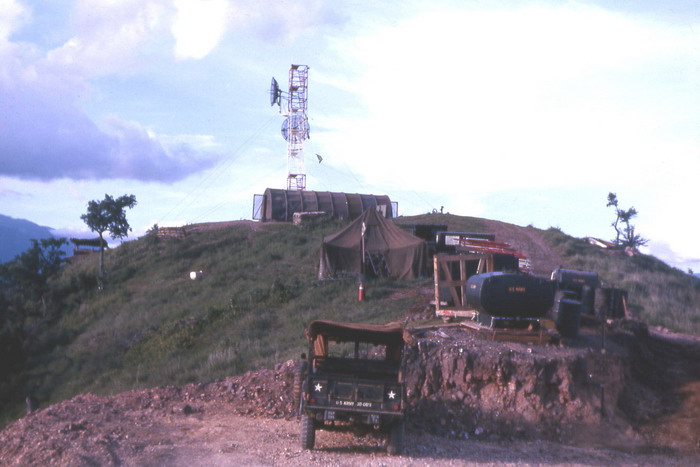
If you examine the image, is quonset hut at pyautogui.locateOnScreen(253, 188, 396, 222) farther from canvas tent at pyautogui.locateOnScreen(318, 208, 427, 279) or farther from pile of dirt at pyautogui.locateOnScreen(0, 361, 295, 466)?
pile of dirt at pyautogui.locateOnScreen(0, 361, 295, 466)

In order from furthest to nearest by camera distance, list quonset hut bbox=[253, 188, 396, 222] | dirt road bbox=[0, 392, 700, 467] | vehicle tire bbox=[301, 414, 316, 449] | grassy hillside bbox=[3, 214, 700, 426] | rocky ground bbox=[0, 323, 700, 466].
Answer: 1. quonset hut bbox=[253, 188, 396, 222]
2. grassy hillside bbox=[3, 214, 700, 426]
3. vehicle tire bbox=[301, 414, 316, 449]
4. rocky ground bbox=[0, 323, 700, 466]
5. dirt road bbox=[0, 392, 700, 467]

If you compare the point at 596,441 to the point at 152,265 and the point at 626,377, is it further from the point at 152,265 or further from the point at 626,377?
the point at 152,265

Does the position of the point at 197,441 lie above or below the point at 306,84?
below

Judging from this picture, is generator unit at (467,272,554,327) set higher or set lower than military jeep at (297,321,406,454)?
higher

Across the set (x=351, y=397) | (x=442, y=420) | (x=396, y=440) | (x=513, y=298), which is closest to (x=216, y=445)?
(x=351, y=397)

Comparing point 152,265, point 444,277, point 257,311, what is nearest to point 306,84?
point 152,265

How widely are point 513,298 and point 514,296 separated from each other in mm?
50

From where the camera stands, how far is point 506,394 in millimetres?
13602

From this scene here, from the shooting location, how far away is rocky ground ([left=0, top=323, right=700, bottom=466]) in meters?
10.5

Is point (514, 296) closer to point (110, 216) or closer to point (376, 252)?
point (376, 252)

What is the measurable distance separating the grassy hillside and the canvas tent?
62.8 inches

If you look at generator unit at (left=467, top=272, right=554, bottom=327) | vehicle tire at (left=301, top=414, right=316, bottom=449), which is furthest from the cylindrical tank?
vehicle tire at (left=301, top=414, right=316, bottom=449)

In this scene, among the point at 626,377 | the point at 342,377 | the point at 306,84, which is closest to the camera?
the point at 342,377

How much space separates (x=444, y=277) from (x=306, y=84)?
32875 mm
